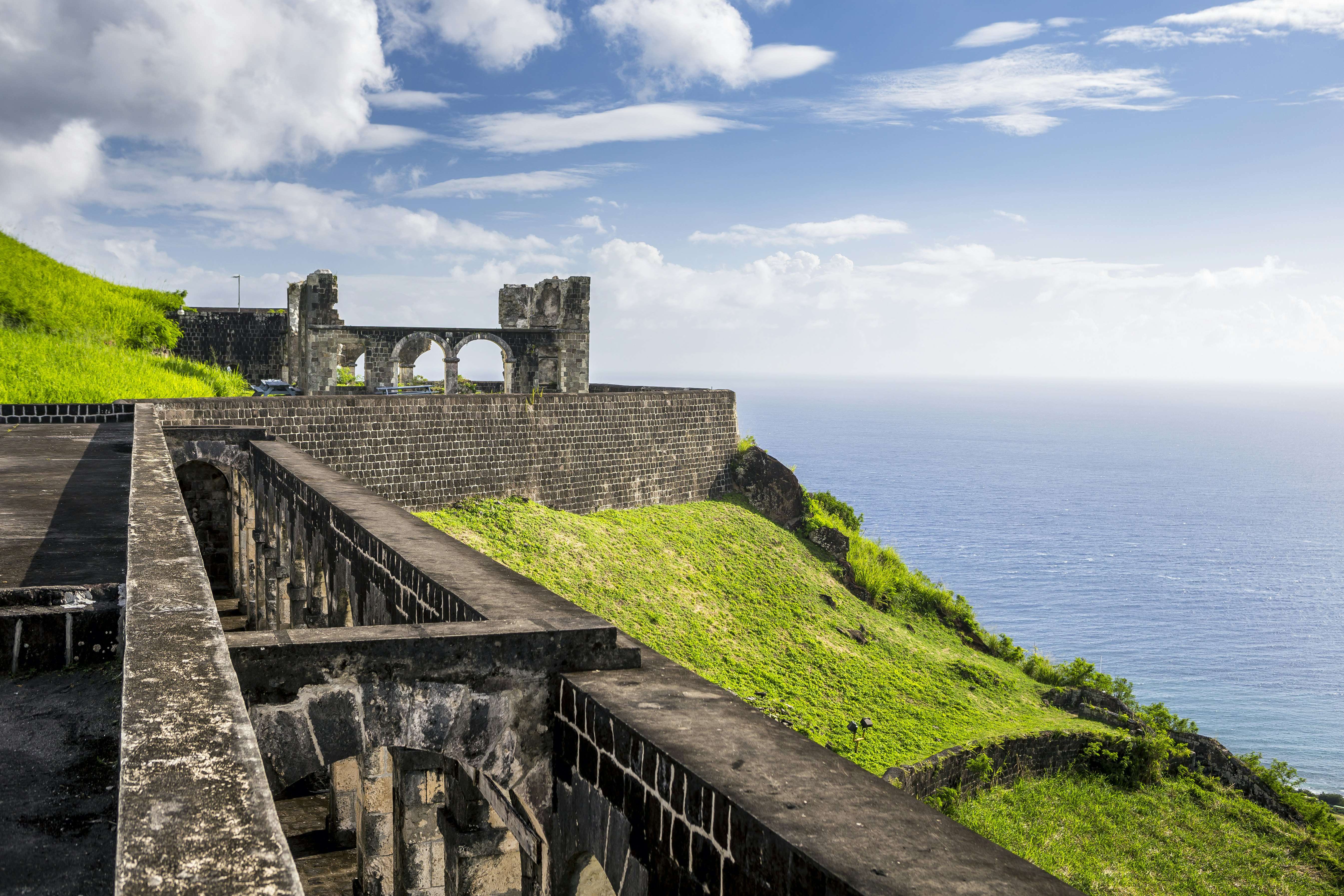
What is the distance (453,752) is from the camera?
5.06m

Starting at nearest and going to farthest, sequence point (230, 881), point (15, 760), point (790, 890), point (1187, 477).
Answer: point (230, 881), point (790, 890), point (15, 760), point (1187, 477)

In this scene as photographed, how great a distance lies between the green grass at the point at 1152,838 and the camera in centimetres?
1741

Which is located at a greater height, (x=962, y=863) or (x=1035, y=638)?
(x=962, y=863)

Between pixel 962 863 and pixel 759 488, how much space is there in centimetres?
2509

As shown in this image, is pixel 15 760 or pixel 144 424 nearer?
pixel 15 760

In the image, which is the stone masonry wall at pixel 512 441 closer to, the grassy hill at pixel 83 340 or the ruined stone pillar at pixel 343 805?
the grassy hill at pixel 83 340

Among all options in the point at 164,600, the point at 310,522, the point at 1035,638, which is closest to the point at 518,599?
the point at 164,600

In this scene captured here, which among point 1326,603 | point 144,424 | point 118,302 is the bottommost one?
point 1326,603

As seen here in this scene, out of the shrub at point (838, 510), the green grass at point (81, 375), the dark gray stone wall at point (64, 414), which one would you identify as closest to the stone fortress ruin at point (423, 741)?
the dark gray stone wall at point (64, 414)

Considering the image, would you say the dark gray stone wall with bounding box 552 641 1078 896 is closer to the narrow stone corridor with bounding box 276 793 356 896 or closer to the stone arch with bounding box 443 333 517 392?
the narrow stone corridor with bounding box 276 793 356 896

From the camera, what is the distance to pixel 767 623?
2220 centimetres

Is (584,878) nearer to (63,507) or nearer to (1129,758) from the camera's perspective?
(63,507)

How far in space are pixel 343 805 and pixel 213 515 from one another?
8.82 m

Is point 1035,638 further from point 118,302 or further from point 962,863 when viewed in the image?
point 962,863
